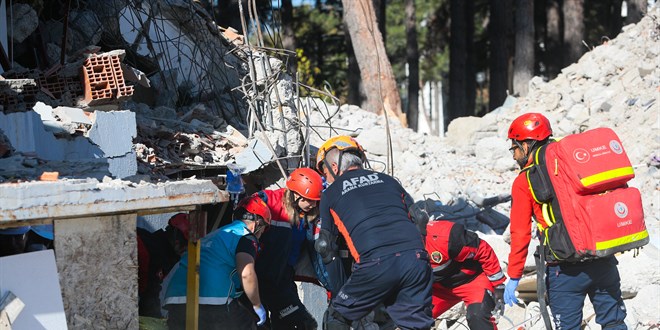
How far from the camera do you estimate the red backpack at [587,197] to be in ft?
19.6

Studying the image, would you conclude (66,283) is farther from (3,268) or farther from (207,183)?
(207,183)

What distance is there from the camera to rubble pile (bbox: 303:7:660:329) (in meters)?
10.9

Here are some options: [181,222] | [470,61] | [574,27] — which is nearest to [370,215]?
[181,222]

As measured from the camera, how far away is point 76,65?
6.84 meters

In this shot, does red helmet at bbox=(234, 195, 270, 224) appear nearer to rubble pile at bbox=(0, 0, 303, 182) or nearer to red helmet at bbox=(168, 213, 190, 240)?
red helmet at bbox=(168, 213, 190, 240)

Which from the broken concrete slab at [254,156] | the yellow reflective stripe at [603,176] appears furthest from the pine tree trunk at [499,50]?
the yellow reflective stripe at [603,176]

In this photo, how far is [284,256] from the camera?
657cm

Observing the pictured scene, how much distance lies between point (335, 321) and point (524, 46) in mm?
16032

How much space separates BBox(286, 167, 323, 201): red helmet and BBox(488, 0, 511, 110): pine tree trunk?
703 inches

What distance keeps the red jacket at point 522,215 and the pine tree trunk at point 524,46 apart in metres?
14.9

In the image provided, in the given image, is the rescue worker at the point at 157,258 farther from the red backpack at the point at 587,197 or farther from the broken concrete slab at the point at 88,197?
the red backpack at the point at 587,197

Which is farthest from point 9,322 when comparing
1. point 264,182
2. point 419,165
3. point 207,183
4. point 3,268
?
point 419,165

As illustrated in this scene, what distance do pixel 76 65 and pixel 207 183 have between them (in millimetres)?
2318

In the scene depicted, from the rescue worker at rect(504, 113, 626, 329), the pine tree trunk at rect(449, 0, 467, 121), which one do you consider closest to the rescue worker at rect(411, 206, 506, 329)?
the rescue worker at rect(504, 113, 626, 329)
